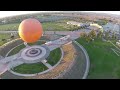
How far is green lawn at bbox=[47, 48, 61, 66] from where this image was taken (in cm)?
4230

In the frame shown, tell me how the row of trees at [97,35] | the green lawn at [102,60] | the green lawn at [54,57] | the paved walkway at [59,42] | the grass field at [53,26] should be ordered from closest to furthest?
1. the green lawn at [102,60]
2. the green lawn at [54,57]
3. the paved walkway at [59,42]
4. the row of trees at [97,35]
5. the grass field at [53,26]

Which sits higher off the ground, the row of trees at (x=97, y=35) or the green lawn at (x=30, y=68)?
the row of trees at (x=97, y=35)

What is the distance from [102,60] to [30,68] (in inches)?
523

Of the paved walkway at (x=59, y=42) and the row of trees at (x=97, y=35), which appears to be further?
the row of trees at (x=97, y=35)

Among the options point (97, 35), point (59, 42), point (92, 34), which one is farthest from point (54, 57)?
point (97, 35)

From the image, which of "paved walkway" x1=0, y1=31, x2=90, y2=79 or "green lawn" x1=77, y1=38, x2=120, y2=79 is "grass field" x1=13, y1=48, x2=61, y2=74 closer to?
"paved walkway" x1=0, y1=31, x2=90, y2=79

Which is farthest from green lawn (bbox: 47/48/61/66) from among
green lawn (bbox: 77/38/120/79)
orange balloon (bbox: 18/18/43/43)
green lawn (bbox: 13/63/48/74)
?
green lawn (bbox: 77/38/120/79)

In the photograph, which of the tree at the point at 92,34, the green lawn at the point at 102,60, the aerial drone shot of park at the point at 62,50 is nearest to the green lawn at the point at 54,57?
the aerial drone shot of park at the point at 62,50

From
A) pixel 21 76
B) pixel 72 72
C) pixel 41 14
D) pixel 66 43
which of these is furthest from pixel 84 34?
pixel 41 14

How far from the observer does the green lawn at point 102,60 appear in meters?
38.8

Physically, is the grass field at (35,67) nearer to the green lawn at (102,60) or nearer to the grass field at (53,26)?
the green lawn at (102,60)

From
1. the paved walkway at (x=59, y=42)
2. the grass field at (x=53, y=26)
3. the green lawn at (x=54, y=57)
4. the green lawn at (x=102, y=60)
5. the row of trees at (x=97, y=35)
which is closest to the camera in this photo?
the green lawn at (x=102, y=60)

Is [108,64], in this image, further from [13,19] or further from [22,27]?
[13,19]

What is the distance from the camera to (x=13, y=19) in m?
67.5
